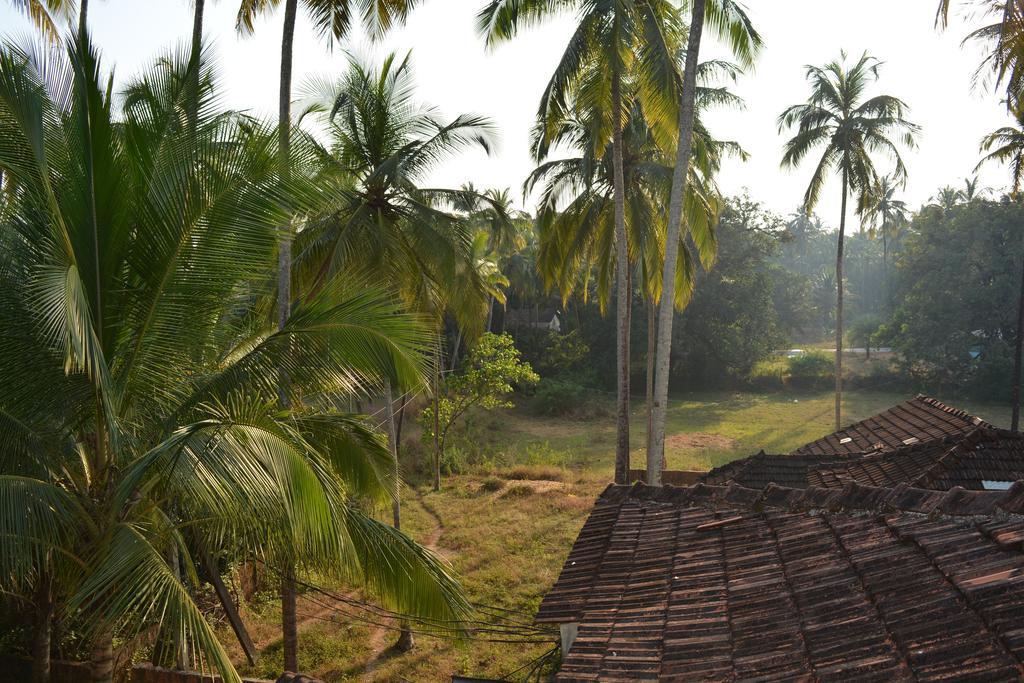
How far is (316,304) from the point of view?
20.9 feet

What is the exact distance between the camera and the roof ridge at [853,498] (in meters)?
4.69

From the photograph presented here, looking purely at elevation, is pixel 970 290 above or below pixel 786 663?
above

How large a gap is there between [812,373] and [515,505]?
26.4 metres

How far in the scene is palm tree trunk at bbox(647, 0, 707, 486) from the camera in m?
12.1

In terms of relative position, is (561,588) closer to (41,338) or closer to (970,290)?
(41,338)

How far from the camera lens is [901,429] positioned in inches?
556

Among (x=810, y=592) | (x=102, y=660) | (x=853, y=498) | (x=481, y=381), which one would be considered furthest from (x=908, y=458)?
(x=481, y=381)

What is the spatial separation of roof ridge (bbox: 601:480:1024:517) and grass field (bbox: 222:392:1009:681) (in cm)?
231

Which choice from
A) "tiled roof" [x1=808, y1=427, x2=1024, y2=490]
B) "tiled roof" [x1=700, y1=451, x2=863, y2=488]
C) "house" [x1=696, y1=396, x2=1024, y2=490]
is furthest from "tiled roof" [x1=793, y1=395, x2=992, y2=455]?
"tiled roof" [x1=808, y1=427, x2=1024, y2=490]

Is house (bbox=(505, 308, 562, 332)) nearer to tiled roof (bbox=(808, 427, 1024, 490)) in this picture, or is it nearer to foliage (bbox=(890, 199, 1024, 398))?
foliage (bbox=(890, 199, 1024, 398))

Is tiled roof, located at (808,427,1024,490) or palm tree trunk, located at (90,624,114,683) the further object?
tiled roof, located at (808,427,1024,490)

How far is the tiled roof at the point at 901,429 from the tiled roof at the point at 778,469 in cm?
105

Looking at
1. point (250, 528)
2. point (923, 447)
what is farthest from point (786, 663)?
point (923, 447)

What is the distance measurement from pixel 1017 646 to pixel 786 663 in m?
1.05
